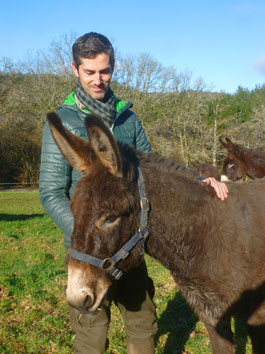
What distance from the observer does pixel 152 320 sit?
2.86 m

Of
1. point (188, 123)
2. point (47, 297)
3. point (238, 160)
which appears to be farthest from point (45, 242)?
point (188, 123)

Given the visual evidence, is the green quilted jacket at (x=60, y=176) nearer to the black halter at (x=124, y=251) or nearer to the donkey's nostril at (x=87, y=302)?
the black halter at (x=124, y=251)

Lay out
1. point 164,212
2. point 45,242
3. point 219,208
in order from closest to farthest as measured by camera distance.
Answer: point 164,212
point 219,208
point 45,242

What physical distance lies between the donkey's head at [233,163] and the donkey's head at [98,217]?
25.1 feet

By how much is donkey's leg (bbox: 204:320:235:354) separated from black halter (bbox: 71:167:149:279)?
1.23 meters

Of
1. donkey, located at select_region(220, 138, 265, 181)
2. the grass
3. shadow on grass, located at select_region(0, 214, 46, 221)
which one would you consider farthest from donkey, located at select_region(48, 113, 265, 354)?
shadow on grass, located at select_region(0, 214, 46, 221)

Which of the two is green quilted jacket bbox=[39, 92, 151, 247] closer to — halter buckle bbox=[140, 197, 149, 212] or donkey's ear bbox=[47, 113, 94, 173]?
donkey's ear bbox=[47, 113, 94, 173]

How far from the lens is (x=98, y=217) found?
202 centimetres

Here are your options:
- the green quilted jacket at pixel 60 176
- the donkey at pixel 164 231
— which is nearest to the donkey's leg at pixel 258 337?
the donkey at pixel 164 231

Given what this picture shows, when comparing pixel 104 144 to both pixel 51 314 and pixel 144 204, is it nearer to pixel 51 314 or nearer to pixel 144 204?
pixel 144 204

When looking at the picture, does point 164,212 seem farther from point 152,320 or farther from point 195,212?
point 152,320

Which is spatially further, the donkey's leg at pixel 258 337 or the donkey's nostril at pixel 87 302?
the donkey's leg at pixel 258 337

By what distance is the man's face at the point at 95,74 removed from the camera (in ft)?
8.52

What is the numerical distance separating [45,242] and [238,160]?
6263 millimetres
